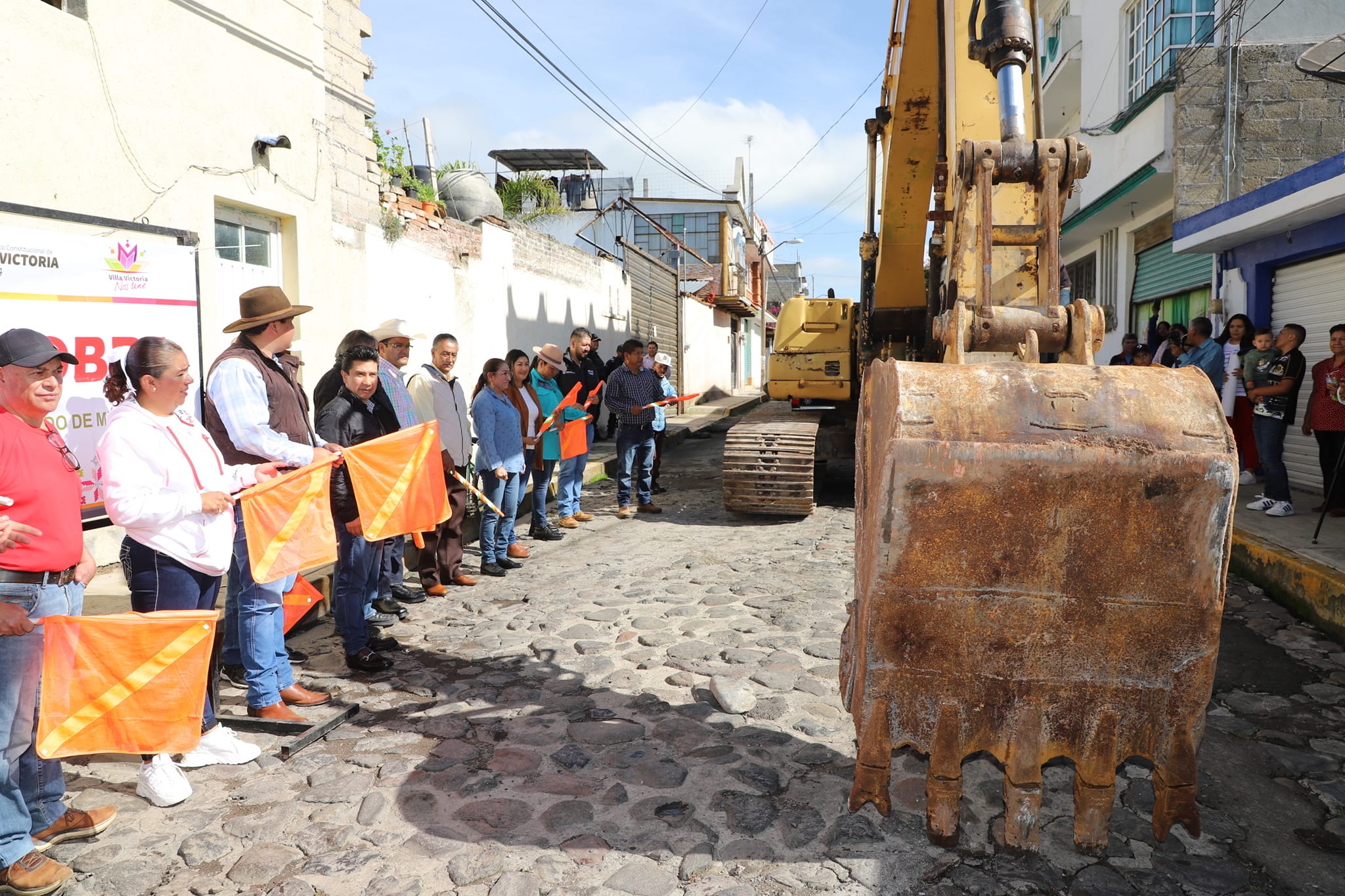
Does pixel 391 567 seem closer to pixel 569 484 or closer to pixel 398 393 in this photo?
pixel 398 393

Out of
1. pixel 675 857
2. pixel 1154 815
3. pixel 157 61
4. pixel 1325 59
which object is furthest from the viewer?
pixel 1325 59

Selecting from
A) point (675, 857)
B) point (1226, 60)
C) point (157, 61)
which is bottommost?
point (675, 857)

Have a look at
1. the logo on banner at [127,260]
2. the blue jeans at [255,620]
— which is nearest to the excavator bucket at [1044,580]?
the blue jeans at [255,620]

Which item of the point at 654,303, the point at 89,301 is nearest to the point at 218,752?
the point at 89,301

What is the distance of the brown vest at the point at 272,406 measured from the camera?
4.05m

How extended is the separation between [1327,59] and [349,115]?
32.3 feet

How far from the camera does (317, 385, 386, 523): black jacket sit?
4.60 meters

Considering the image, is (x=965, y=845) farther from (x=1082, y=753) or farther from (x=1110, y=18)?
(x=1110, y=18)

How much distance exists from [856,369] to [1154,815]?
764cm

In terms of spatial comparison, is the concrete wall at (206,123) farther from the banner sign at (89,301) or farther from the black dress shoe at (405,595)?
the black dress shoe at (405,595)

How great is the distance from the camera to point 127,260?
571 cm

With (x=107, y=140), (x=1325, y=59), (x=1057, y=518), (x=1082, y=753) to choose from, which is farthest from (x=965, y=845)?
(x=1325, y=59)

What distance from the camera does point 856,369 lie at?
10.1 metres

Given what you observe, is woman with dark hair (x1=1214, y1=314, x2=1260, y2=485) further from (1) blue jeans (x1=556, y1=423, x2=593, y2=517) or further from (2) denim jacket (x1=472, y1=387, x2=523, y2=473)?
(2) denim jacket (x1=472, y1=387, x2=523, y2=473)
